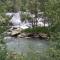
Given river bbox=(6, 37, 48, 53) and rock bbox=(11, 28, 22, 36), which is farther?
rock bbox=(11, 28, 22, 36)

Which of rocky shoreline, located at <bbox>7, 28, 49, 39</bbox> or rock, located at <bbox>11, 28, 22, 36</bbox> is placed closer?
rocky shoreline, located at <bbox>7, 28, 49, 39</bbox>

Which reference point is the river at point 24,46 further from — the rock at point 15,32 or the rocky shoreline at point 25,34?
the rock at point 15,32

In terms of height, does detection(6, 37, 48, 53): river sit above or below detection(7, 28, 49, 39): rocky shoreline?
above

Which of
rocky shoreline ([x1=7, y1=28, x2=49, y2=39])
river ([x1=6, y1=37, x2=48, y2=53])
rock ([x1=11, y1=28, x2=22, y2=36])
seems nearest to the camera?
river ([x1=6, y1=37, x2=48, y2=53])

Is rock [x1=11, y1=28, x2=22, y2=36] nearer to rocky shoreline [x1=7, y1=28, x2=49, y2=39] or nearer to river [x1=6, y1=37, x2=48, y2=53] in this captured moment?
rocky shoreline [x1=7, y1=28, x2=49, y2=39]

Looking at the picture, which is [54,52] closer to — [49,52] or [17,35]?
[49,52]

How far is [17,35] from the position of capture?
79.7ft

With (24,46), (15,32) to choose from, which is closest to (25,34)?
(15,32)

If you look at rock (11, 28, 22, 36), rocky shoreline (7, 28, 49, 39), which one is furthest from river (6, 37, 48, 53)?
rock (11, 28, 22, 36)

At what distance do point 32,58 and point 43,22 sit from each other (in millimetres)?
23762

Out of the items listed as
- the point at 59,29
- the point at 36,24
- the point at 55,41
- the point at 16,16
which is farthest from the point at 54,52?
the point at 16,16


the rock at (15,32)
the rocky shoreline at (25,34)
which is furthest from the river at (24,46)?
the rock at (15,32)

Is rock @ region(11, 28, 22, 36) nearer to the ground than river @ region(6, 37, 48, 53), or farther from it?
nearer to the ground

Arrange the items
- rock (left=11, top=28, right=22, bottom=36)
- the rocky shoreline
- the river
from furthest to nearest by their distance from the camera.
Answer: rock (left=11, top=28, right=22, bottom=36)
the rocky shoreline
the river
